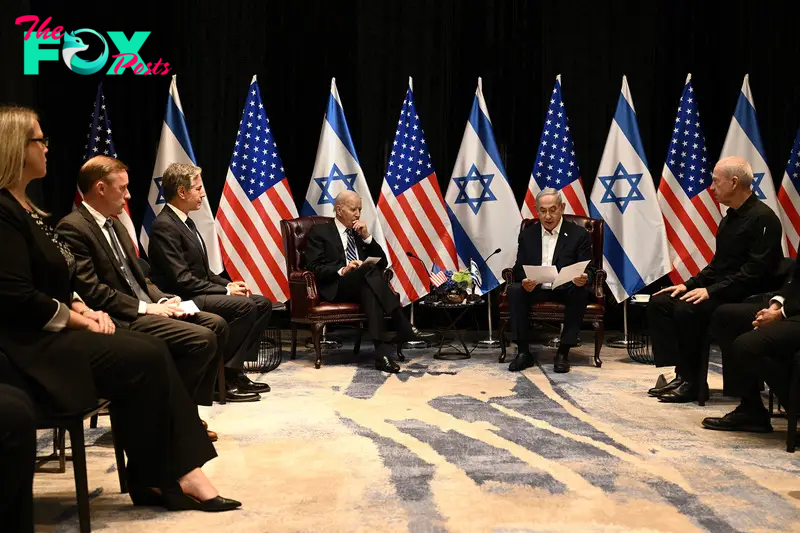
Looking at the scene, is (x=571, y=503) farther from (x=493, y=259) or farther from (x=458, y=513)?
(x=493, y=259)

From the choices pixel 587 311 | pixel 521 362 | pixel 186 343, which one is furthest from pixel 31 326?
pixel 587 311

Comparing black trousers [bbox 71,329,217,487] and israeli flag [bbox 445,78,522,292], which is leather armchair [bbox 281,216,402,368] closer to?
israeli flag [bbox 445,78,522,292]

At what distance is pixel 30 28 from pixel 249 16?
1.94 metres

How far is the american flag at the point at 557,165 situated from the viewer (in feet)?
23.5

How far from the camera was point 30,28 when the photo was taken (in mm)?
7250

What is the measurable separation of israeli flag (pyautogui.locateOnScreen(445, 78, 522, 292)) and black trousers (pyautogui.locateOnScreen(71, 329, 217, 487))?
4.43 meters

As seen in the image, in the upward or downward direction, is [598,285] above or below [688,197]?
below

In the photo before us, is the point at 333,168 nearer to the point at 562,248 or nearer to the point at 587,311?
the point at 562,248

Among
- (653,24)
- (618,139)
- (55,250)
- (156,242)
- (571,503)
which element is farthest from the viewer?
(653,24)

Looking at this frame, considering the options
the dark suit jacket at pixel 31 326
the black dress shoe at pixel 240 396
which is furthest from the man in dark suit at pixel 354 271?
the dark suit jacket at pixel 31 326

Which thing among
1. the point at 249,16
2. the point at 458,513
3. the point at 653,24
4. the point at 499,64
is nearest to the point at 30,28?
the point at 249,16

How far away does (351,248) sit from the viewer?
21.8 ft

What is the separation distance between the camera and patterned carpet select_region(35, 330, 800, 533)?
2.88 m

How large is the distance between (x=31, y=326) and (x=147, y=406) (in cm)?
49
